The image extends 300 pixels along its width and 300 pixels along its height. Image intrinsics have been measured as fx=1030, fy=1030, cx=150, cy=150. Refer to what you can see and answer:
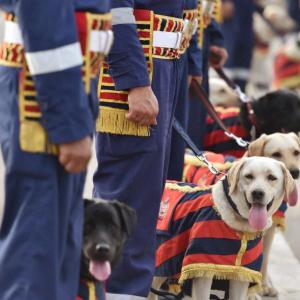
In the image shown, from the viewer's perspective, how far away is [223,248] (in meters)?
4.96

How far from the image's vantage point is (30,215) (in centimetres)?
345

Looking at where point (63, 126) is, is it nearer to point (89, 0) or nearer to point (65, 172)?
point (65, 172)

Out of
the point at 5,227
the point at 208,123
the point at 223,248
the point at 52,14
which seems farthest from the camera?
the point at 208,123

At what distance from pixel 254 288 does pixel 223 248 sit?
305 millimetres

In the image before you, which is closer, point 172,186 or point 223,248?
point 223,248

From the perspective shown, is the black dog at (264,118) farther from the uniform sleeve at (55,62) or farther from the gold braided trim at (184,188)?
the uniform sleeve at (55,62)

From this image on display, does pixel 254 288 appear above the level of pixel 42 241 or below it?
below

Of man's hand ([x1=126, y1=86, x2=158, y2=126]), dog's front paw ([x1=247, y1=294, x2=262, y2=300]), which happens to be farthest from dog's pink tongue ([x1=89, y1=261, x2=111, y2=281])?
dog's front paw ([x1=247, y1=294, x2=262, y2=300])

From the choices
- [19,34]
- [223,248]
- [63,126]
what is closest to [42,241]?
[63,126]

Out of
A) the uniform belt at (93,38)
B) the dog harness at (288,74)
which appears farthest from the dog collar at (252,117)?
the dog harness at (288,74)

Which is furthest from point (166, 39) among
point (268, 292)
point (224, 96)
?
point (224, 96)

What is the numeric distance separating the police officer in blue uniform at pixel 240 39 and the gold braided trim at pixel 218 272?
6.59 m

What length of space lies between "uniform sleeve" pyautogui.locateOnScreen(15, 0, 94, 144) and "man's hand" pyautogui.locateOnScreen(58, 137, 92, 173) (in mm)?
30

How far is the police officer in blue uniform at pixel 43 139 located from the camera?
3.33m
